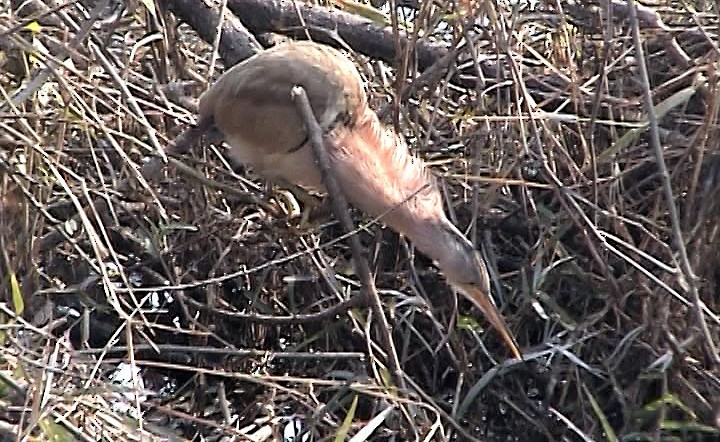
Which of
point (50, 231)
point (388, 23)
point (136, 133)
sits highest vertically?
point (388, 23)

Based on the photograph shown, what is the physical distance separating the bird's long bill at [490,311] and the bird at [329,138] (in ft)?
0.06

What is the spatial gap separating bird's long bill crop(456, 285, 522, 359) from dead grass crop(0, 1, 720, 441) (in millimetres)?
57

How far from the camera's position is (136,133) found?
8.43 ft

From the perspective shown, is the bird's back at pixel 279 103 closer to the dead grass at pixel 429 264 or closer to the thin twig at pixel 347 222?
the dead grass at pixel 429 264

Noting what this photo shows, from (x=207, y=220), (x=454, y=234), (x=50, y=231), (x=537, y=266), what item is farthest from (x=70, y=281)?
(x=537, y=266)

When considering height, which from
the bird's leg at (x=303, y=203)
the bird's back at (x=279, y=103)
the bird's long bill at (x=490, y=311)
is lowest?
the bird's long bill at (x=490, y=311)

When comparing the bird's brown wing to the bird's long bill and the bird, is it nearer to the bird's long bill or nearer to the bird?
the bird

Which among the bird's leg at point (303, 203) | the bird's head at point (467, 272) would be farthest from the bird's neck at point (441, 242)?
the bird's leg at point (303, 203)

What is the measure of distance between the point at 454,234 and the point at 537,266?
19 cm

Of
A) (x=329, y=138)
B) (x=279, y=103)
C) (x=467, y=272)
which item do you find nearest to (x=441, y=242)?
(x=467, y=272)

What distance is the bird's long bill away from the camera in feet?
7.95

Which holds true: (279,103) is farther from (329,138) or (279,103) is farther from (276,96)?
(329,138)

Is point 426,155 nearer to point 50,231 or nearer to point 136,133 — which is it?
point 136,133

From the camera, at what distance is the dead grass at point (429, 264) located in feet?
7.62
